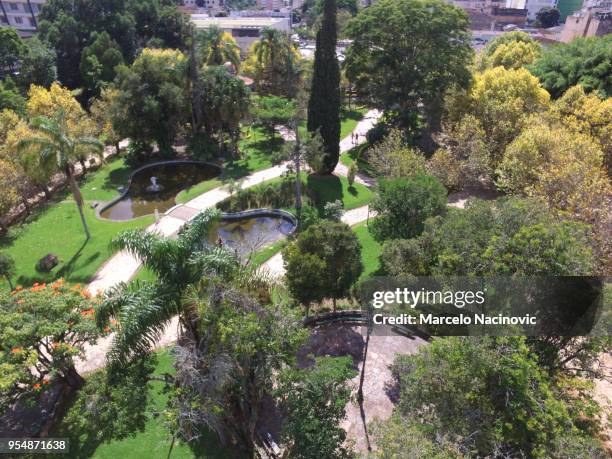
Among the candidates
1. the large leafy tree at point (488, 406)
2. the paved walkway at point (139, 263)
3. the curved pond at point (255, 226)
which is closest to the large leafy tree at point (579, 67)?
the paved walkway at point (139, 263)

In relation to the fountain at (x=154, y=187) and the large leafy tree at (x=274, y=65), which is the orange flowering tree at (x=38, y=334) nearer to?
the fountain at (x=154, y=187)

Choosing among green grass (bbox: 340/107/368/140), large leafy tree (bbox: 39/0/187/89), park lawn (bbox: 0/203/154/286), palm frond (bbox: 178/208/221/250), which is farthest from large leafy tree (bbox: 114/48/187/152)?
palm frond (bbox: 178/208/221/250)

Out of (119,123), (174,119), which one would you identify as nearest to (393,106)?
(174,119)

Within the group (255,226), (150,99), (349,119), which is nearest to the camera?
(255,226)

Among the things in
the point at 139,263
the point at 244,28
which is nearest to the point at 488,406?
the point at 139,263

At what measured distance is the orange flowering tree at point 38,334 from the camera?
41.6 ft

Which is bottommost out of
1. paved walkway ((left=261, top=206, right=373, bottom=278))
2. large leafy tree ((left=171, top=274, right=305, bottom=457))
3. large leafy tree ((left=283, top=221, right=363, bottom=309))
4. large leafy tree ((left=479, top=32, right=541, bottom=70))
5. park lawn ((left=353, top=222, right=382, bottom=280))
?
paved walkway ((left=261, top=206, right=373, bottom=278))

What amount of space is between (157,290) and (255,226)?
16.1 meters

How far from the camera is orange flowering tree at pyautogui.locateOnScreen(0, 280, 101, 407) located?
1268 cm

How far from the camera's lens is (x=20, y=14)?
71.4 metres

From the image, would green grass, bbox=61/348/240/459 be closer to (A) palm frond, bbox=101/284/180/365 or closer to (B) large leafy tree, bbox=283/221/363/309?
(A) palm frond, bbox=101/284/180/365

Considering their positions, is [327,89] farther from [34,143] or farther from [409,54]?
[34,143]

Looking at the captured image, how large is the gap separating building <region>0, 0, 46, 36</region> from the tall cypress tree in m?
68.4

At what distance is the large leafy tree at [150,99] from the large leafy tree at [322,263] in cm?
2297
